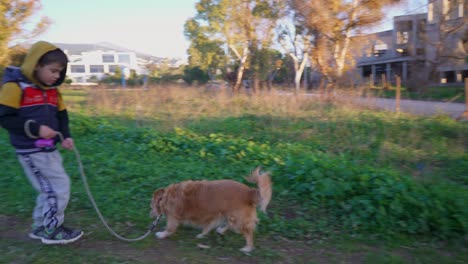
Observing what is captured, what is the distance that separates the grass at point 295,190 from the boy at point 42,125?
304mm

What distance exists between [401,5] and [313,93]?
6.87 meters

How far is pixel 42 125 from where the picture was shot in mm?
3377

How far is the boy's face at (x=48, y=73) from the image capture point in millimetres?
3355

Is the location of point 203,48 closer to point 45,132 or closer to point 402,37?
point 402,37

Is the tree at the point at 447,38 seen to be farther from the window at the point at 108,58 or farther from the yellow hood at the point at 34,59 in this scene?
the window at the point at 108,58

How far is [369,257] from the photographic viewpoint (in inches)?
144

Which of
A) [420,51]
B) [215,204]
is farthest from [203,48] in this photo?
[215,204]

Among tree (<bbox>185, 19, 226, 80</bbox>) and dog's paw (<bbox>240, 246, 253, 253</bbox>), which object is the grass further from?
tree (<bbox>185, 19, 226, 80</bbox>)

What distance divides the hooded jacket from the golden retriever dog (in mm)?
1247

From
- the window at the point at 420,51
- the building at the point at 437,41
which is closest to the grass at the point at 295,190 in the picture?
the building at the point at 437,41

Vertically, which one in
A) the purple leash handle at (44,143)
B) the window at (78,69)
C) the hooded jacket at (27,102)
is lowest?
the purple leash handle at (44,143)

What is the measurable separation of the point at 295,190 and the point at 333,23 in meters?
13.6

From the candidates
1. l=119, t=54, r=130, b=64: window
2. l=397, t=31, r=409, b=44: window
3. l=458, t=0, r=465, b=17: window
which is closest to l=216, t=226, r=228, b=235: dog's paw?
l=458, t=0, r=465, b=17: window

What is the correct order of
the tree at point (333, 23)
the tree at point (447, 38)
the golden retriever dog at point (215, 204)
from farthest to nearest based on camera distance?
the tree at point (447, 38) → the tree at point (333, 23) → the golden retriever dog at point (215, 204)
